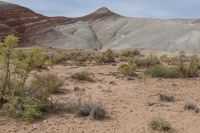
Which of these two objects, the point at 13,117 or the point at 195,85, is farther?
the point at 195,85

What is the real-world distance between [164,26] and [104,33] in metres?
8.50

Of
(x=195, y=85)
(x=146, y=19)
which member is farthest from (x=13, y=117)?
(x=146, y=19)

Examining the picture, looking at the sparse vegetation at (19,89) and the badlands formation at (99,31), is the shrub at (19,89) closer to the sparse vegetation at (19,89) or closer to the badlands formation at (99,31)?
the sparse vegetation at (19,89)

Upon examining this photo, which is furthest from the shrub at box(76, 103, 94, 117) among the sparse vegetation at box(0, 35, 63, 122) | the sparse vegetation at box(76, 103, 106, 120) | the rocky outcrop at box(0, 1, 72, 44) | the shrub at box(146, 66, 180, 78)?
the rocky outcrop at box(0, 1, 72, 44)

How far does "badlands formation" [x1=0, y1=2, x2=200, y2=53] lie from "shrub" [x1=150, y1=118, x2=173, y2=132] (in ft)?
114

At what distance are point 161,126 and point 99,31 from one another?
2040 inches

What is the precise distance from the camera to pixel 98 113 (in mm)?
9930

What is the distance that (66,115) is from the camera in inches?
398

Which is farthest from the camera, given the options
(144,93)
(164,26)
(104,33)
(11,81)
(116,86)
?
(104,33)

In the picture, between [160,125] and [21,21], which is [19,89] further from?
[21,21]

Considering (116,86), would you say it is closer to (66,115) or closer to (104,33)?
(66,115)

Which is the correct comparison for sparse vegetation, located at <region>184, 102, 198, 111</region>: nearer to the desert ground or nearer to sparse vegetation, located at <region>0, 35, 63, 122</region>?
the desert ground

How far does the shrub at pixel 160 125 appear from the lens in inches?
359

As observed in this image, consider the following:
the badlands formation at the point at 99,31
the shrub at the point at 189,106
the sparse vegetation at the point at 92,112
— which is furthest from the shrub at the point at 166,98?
the badlands formation at the point at 99,31
